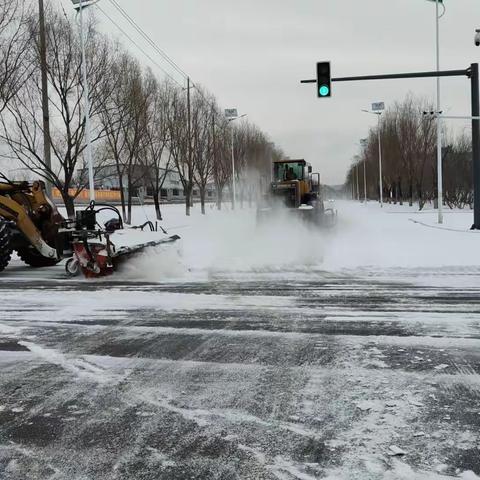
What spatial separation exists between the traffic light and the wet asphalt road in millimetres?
11855

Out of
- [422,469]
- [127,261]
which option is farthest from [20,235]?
[422,469]

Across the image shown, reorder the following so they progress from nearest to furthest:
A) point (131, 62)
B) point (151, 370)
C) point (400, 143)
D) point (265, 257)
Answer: point (151, 370)
point (265, 257)
point (131, 62)
point (400, 143)

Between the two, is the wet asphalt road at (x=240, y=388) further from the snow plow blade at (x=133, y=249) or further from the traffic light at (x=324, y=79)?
the traffic light at (x=324, y=79)

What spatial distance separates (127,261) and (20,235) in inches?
106

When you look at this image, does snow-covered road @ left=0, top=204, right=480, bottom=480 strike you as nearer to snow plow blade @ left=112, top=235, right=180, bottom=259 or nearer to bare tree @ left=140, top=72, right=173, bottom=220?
snow plow blade @ left=112, top=235, right=180, bottom=259

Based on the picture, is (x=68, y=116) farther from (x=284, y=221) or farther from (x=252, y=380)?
(x=252, y=380)

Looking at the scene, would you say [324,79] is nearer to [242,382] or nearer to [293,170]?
[293,170]

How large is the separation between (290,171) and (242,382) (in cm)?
2173

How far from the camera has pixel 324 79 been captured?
63.1 feet

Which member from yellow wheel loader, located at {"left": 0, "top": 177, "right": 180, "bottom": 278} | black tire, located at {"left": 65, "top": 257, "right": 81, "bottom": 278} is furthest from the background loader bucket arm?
black tire, located at {"left": 65, "top": 257, "right": 81, "bottom": 278}

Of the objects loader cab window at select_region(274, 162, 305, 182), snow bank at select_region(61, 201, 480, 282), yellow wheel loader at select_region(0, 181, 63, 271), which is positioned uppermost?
loader cab window at select_region(274, 162, 305, 182)

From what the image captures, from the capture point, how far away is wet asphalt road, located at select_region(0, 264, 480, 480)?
3.59 metres

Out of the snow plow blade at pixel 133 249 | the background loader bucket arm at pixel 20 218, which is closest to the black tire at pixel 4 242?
the background loader bucket arm at pixel 20 218

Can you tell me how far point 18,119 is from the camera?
955 inches
